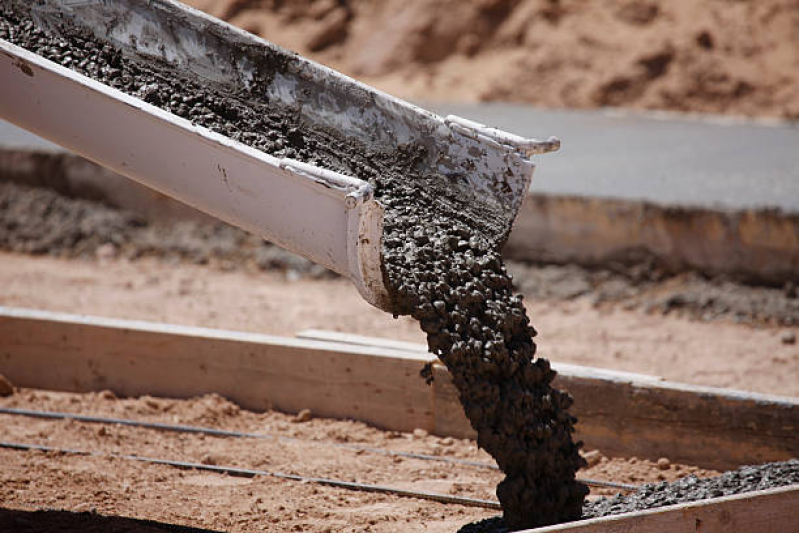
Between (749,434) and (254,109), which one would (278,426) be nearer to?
(254,109)

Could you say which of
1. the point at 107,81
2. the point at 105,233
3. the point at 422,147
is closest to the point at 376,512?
the point at 422,147

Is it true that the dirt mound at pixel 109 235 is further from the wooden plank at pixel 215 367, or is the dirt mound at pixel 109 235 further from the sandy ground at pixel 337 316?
the wooden plank at pixel 215 367

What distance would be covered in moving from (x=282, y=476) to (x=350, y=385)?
0.61 metres

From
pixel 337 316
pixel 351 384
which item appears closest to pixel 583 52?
pixel 337 316

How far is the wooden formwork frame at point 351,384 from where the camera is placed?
12.3ft

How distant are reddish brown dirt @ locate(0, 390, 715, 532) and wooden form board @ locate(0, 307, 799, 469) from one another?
0.25 ft

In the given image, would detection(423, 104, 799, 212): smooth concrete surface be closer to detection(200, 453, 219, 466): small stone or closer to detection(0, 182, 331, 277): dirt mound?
detection(0, 182, 331, 277): dirt mound

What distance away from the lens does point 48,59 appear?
3.40 meters

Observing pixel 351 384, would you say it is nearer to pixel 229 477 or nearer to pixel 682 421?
pixel 229 477

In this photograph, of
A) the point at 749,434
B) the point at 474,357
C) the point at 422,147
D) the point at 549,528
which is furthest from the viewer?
the point at 749,434

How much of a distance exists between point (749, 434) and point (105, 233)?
5.14 m

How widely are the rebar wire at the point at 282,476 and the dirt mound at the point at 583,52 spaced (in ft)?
26.0

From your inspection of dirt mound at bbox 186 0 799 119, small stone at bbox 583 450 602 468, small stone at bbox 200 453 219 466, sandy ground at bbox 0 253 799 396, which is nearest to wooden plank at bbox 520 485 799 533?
small stone at bbox 583 450 602 468

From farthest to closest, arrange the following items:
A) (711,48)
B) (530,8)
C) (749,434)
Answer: (530,8)
(711,48)
(749,434)
